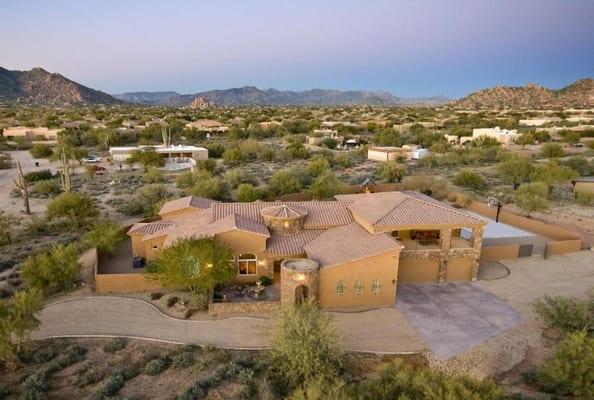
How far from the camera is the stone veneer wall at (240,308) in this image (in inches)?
784

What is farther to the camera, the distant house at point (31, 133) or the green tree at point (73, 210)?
the distant house at point (31, 133)

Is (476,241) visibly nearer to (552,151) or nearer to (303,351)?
(303,351)

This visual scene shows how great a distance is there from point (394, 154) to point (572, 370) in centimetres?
5022

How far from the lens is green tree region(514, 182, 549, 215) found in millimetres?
34562

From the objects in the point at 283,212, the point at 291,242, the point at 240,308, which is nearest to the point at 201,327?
the point at 240,308

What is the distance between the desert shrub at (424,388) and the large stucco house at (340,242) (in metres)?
7.00

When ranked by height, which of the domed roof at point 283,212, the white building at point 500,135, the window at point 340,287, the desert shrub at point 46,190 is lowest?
the desert shrub at point 46,190

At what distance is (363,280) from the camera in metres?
20.5

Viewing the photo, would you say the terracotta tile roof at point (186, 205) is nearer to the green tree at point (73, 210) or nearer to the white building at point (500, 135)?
the green tree at point (73, 210)

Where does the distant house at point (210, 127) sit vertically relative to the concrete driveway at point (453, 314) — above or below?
above

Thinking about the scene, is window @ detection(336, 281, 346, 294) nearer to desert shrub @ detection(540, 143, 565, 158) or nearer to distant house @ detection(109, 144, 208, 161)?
distant house @ detection(109, 144, 208, 161)

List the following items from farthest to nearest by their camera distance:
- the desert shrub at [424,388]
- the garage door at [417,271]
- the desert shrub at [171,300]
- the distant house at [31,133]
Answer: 1. the distant house at [31,133]
2. the garage door at [417,271]
3. the desert shrub at [171,300]
4. the desert shrub at [424,388]

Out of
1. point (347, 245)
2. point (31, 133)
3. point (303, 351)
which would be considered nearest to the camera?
point (303, 351)

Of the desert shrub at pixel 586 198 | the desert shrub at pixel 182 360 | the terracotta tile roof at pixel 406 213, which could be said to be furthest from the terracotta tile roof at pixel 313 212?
the desert shrub at pixel 586 198
